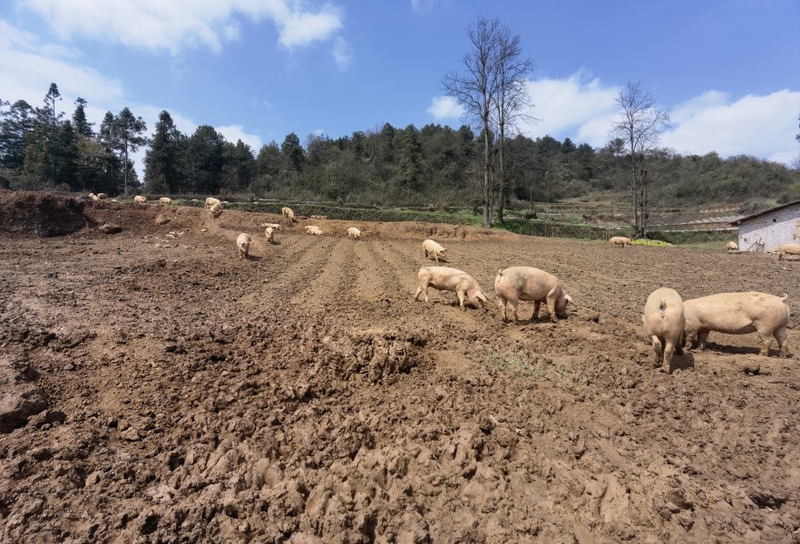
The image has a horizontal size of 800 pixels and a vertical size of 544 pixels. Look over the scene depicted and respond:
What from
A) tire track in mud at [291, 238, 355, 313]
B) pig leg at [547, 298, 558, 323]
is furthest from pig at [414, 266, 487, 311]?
tire track in mud at [291, 238, 355, 313]

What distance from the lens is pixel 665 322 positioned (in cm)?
638

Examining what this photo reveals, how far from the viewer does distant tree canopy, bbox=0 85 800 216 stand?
53.8 meters

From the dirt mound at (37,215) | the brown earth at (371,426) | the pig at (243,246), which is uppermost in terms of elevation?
the dirt mound at (37,215)

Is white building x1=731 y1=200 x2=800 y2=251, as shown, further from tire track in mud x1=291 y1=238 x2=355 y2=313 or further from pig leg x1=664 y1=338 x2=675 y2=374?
pig leg x1=664 y1=338 x2=675 y2=374

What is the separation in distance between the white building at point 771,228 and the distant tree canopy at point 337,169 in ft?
41.3

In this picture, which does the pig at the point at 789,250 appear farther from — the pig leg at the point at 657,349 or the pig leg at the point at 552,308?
the pig leg at the point at 657,349

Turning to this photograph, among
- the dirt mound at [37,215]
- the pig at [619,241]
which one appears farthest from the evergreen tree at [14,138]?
the pig at [619,241]

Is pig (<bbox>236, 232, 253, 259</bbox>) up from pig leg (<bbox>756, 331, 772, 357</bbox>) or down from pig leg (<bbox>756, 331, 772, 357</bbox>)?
up

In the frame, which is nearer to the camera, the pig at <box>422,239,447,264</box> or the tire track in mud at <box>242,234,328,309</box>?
the tire track in mud at <box>242,234,328,309</box>

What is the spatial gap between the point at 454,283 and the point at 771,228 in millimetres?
34465

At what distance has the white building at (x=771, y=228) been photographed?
101 ft

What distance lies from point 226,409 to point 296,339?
2.55 m

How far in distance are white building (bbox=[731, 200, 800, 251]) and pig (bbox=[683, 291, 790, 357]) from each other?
104 ft

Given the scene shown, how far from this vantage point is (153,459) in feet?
12.8
